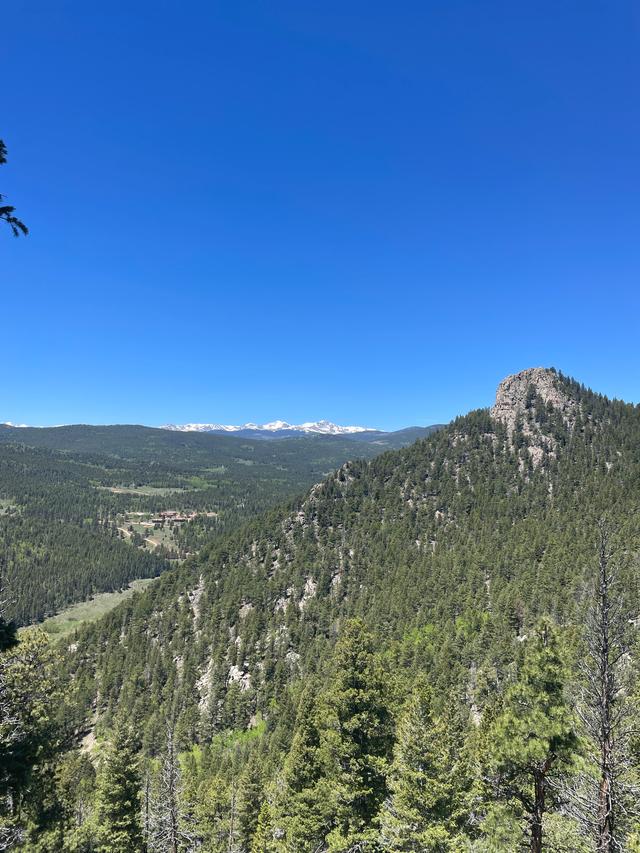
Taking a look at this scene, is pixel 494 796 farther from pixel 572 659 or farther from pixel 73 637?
pixel 73 637

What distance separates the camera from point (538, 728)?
55.3 ft

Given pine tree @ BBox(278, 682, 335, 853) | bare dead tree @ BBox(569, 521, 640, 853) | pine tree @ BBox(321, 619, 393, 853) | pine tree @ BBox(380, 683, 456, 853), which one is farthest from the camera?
pine tree @ BBox(278, 682, 335, 853)

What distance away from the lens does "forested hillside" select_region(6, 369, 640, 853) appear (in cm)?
1731

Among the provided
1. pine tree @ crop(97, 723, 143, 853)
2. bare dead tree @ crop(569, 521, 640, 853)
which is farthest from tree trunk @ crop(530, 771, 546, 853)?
pine tree @ crop(97, 723, 143, 853)

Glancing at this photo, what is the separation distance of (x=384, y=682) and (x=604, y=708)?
34.4 feet

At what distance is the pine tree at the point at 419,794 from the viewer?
19666 millimetres

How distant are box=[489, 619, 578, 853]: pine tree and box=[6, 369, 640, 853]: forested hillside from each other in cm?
9

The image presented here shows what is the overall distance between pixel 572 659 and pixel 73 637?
6890 inches

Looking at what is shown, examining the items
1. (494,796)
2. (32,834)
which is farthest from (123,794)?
(494,796)

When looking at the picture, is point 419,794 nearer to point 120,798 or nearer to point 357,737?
point 357,737

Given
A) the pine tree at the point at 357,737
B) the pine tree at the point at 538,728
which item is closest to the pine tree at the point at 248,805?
the pine tree at the point at 357,737

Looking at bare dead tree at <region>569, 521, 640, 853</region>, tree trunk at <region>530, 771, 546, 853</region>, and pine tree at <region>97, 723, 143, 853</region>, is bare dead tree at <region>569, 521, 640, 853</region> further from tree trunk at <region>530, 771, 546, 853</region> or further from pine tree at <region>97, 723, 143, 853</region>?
pine tree at <region>97, 723, 143, 853</region>

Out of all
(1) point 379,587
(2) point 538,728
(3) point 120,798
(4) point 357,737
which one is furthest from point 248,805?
(1) point 379,587

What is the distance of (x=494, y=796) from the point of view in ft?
87.0
